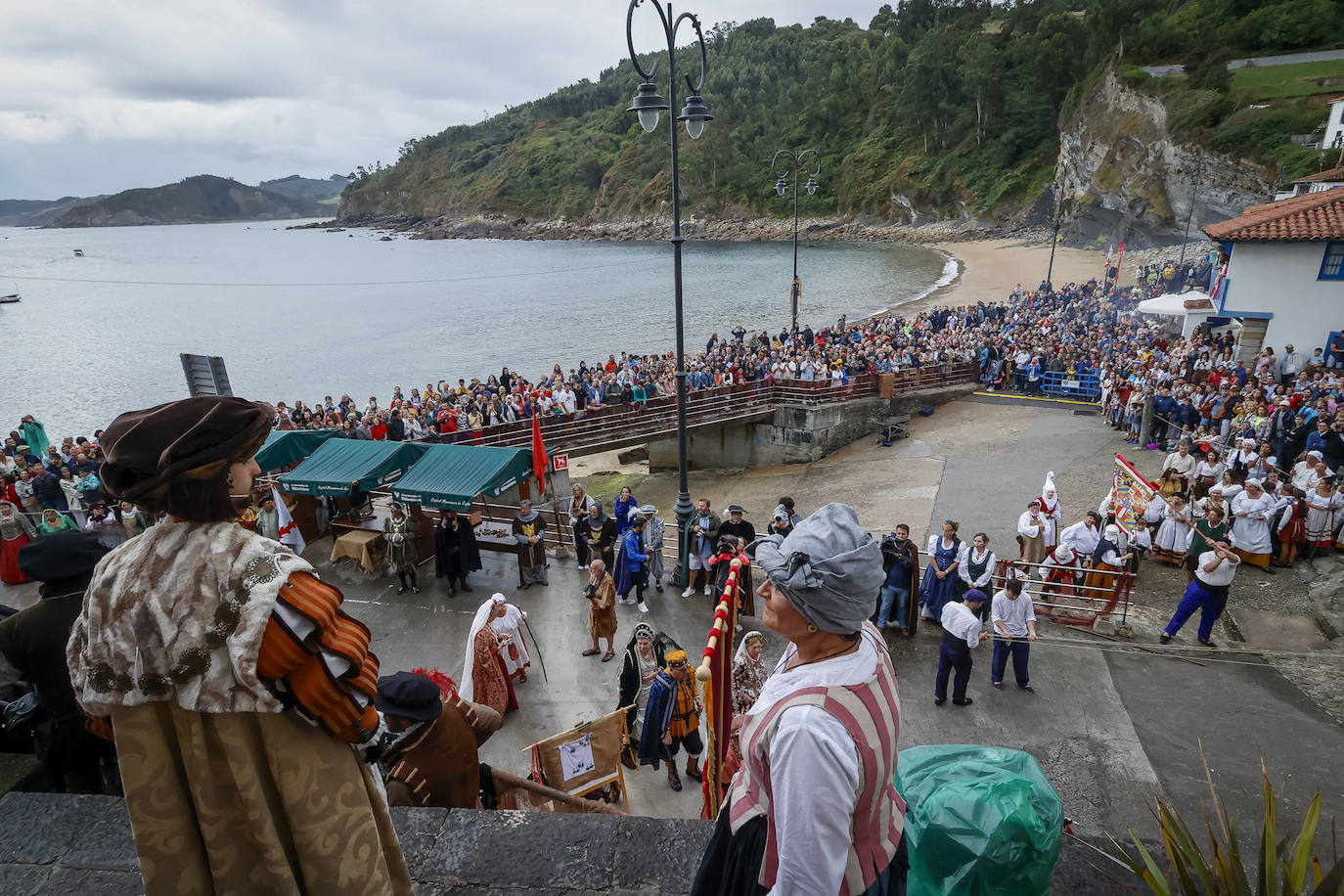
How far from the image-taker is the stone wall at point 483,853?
268 cm

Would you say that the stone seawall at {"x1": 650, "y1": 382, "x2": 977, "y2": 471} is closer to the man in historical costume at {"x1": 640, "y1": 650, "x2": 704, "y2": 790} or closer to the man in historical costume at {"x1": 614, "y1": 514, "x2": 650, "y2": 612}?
the man in historical costume at {"x1": 614, "y1": 514, "x2": 650, "y2": 612}

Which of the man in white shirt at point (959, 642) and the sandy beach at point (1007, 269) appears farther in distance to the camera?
the sandy beach at point (1007, 269)

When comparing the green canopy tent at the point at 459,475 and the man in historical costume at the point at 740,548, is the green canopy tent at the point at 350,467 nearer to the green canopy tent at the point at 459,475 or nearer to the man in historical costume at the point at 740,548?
the green canopy tent at the point at 459,475

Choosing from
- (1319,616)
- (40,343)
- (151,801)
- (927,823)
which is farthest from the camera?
(40,343)

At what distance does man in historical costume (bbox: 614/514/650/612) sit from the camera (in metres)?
9.72

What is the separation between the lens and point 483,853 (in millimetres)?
2850

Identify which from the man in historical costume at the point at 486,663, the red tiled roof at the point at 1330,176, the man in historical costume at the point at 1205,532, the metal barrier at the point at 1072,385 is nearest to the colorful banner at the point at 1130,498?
the man in historical costume at the point at 1205,532

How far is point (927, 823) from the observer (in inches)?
104

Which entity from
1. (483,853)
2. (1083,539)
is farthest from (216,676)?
(1083,539)

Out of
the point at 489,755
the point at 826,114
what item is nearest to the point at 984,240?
the point at 826,114

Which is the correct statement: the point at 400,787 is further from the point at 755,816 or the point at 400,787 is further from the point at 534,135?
the point at 534,135

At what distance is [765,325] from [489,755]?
144ft

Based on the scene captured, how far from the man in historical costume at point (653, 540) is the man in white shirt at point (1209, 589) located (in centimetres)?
622

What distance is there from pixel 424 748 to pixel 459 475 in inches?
305
